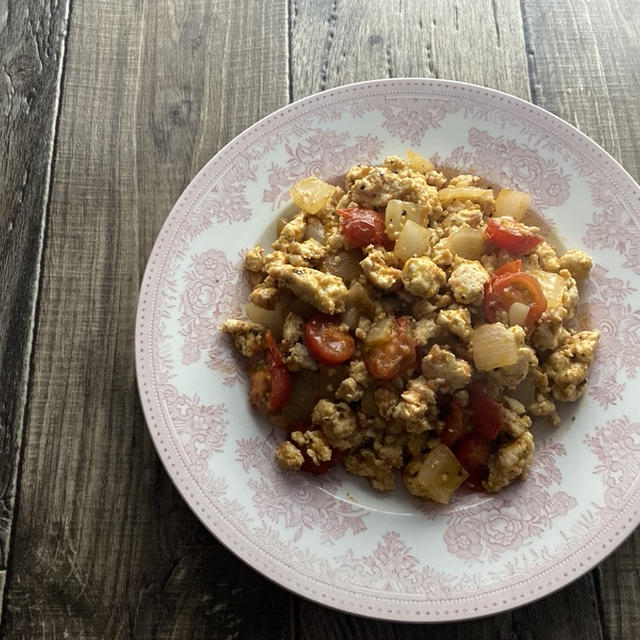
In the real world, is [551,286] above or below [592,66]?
below

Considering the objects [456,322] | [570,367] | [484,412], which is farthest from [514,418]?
[456,322]

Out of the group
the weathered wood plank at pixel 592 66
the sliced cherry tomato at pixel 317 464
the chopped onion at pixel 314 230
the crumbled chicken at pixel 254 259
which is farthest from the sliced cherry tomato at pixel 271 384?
the weathered wood plank at pixel 592 66

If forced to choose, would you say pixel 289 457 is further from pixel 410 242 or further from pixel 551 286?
pixel 551 286

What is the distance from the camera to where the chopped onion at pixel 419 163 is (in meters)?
2.54

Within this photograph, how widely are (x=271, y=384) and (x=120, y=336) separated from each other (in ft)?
2.65

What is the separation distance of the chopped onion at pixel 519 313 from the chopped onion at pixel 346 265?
0.53 meters

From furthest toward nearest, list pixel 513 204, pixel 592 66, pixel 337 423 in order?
pixel 592 66, pixel 513 204, pixel 337 423

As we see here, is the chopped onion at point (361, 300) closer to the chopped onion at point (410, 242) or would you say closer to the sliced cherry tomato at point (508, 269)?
the chopped onion at point (410, 242)

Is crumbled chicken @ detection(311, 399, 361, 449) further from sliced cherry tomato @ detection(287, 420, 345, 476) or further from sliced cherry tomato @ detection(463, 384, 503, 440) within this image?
sliced cherry tomato @ detection(463, 384, 503, 440)

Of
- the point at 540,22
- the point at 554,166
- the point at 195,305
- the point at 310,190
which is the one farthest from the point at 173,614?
the point at 540,22

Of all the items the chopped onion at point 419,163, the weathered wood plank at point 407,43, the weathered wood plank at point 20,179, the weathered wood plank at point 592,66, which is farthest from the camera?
the weathered wood plank at point 407,43

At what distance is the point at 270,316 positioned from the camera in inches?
94.0

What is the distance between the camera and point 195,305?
2.41m

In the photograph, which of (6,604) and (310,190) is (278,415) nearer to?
(310,190)
